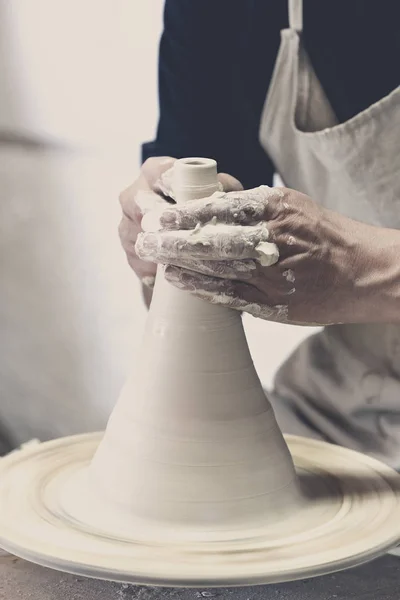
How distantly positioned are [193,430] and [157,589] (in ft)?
0.66

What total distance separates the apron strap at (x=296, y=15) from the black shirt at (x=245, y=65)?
19 millimetres

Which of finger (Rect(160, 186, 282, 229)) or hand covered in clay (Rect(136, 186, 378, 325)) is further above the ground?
finger (Rect(160, 186, 282, 229))

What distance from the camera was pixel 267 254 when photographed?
0.95 metres

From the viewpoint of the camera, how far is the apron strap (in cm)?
142

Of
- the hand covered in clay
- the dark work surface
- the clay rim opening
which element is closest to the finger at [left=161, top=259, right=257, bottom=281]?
the hand covered in clay

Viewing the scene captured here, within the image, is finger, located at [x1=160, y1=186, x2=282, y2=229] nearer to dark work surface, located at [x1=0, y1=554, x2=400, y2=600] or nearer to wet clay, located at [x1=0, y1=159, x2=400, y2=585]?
wet clay, located at [x1=0, y1=159, x2=400, y2=585]

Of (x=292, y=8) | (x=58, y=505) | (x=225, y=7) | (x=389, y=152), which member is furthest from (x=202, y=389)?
(x=225, y=7)

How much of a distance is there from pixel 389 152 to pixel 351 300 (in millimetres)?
372

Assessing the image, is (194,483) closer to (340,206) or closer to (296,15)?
(340,206)

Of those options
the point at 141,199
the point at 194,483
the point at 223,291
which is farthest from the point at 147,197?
the point at 194,483

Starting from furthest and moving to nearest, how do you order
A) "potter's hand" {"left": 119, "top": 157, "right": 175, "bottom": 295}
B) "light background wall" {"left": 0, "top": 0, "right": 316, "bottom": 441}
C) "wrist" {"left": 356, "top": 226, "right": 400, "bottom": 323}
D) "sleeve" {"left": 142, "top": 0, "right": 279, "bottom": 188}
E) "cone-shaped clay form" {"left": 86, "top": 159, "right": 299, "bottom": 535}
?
"light background wall" {"left": 0, "top": 0, "right": 316, "bottom": 441}, "sleeve" {"left": 142, "top": 0, "right": 279, "bottom": 188}, "potter's hand" {"left": 119, "top": 157, "right": 175, "bottom": 295}, "wrist" {"left": 356, "top": 226, "right": 400, "bottom": 323}, "cone-shaped clay form" {"left": 86, "top": 159, "right": 299, "bottom": 535}

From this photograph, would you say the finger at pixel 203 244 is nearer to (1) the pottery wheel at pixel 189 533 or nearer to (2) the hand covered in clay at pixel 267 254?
(2) the hand covered in clay at pixel 267 254

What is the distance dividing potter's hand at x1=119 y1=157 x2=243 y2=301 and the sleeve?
31cm

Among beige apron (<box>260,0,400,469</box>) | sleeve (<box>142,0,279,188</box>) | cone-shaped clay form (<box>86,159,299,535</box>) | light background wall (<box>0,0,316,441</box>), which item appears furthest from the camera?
light background wall (<box>0,0,316,441</box>)
